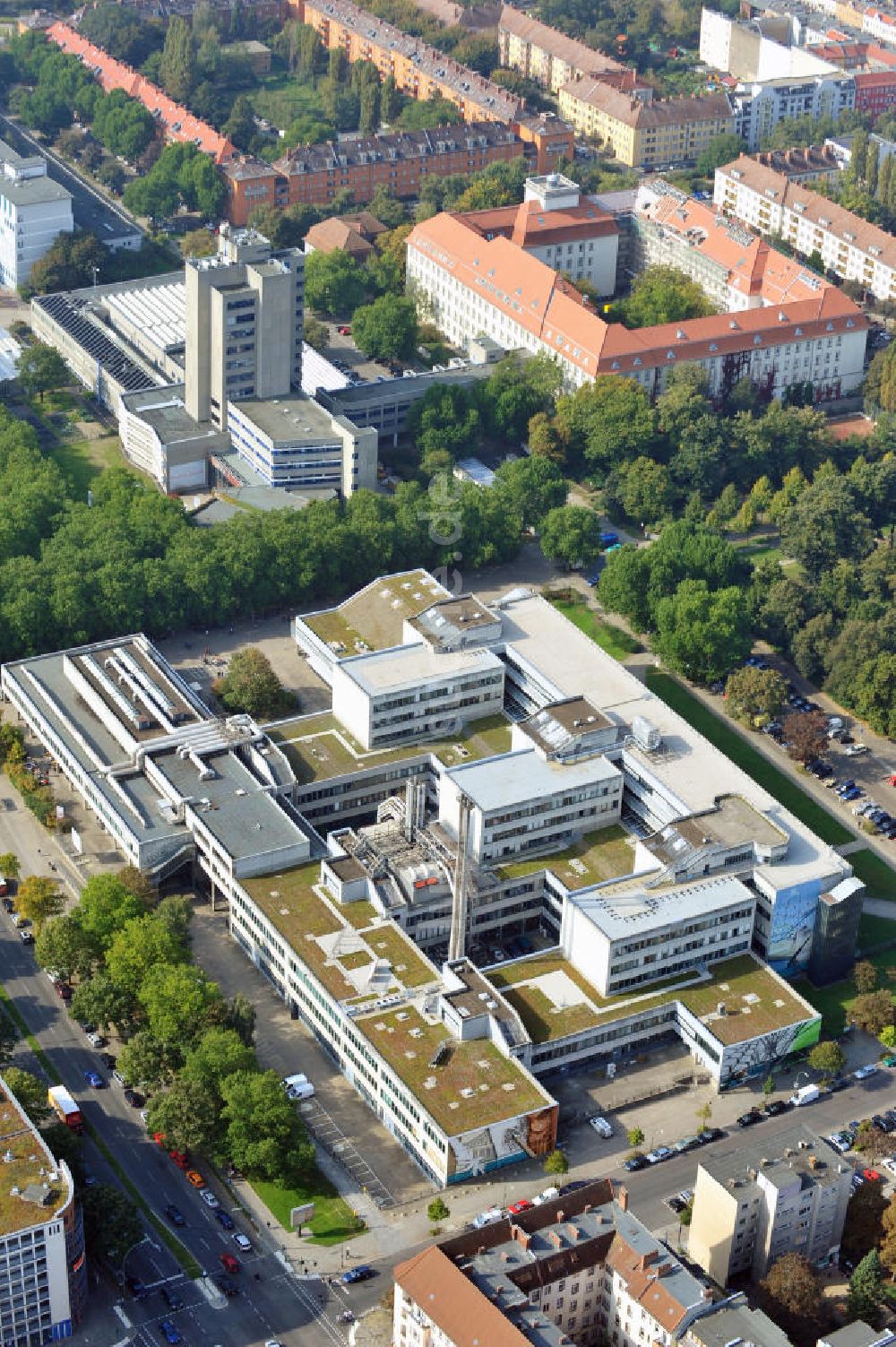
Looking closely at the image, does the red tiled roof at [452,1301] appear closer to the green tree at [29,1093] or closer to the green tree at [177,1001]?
the green tree at [177,1001]

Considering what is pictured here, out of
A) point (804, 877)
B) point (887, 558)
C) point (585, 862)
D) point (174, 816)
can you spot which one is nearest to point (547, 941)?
point (585, 862)

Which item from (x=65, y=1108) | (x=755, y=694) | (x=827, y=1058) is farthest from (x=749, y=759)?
(x=65, y=1108)

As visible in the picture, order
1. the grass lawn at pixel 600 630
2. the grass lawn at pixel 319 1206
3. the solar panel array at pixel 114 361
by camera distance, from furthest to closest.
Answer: the solar panel array at pixel 114 361, the grass lawn at pixel 600 630, the grass lawn at pixel 319 1206

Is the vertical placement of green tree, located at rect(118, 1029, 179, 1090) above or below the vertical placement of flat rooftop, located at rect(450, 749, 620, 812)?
below

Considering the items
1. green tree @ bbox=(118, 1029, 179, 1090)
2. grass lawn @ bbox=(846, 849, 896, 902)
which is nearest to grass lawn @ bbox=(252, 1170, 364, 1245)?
green tree @ bbox=(118, 1029, 179, 1090)

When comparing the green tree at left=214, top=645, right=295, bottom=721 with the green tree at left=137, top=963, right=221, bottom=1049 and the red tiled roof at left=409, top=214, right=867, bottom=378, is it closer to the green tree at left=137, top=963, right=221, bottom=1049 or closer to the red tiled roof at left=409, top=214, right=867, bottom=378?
the green tree at left=137, top=963, right=221, bottom=1049

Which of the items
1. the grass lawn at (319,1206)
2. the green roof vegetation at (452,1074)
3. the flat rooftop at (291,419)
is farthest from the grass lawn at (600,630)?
Answer: the grass lawn at (319,1206)
